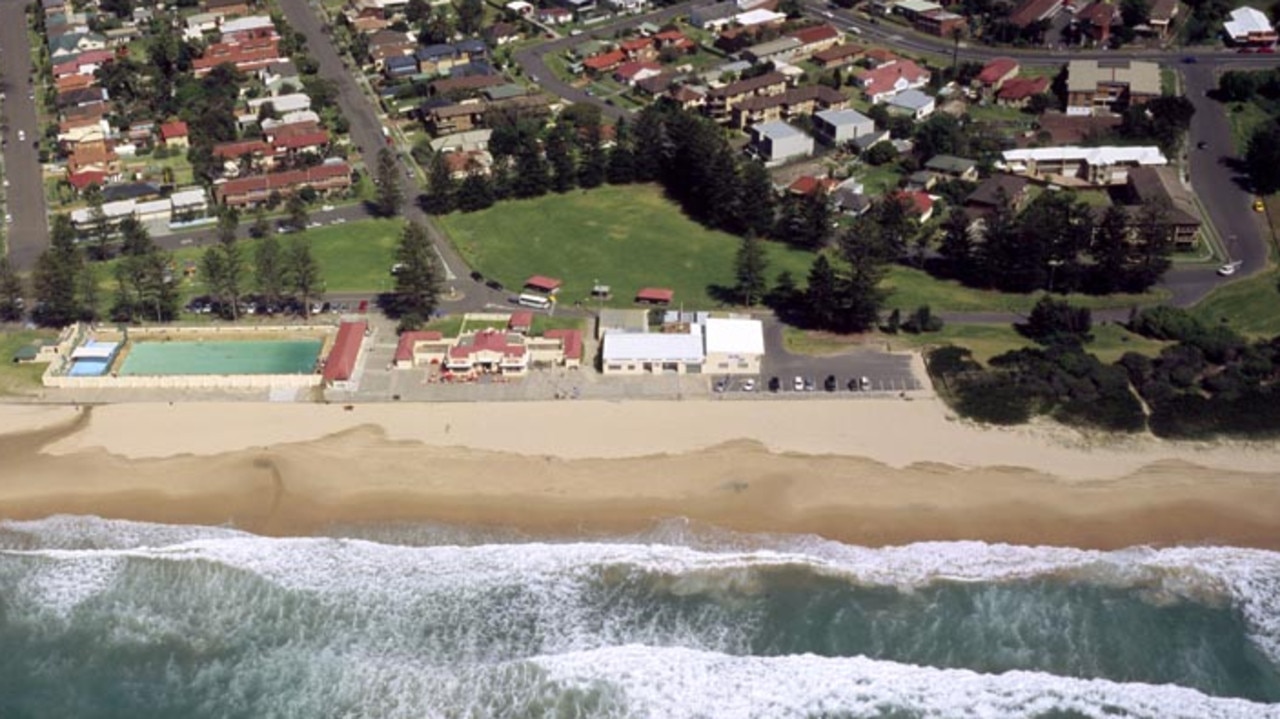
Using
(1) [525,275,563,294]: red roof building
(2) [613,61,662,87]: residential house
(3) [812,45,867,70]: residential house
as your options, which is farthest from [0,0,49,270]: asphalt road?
(3) [812,45,867,70]: residential house

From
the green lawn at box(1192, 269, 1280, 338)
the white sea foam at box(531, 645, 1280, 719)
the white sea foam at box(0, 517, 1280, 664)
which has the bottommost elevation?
the white sea foam at box(531, 645, 1280, 719)

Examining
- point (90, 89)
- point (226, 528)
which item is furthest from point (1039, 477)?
point (90, 89)

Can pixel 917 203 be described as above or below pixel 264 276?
below

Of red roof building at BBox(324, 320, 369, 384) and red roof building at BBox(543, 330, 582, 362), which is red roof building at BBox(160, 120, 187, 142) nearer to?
red roof building at BBox(324, 320, 369, 384)

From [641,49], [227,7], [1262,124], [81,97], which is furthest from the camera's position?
[227,7]

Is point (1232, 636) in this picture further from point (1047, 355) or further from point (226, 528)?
point (226, 528)

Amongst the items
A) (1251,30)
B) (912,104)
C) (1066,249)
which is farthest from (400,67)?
(1251,30)

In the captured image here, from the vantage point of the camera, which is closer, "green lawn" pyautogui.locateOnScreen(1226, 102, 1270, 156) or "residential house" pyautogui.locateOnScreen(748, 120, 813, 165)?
"residential house" pyautogui.locateOnScreen(748, 120, 813, 165)

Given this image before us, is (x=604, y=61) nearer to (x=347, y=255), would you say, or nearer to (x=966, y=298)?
(x=347, y=255)
